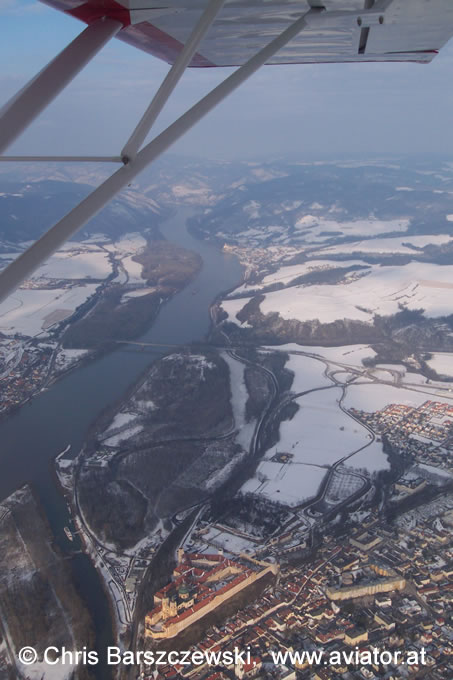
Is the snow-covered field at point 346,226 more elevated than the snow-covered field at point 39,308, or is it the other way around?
the snow-covered field at point 346,226

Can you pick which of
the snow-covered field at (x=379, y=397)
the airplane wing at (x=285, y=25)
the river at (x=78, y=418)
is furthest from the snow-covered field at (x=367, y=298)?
the airplane wing at (x=285, y=25)

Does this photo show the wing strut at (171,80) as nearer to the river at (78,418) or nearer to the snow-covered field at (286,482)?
the river at (78,418)

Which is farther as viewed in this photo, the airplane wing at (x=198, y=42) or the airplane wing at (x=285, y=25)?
the airplane wing at (x=285, y=25)

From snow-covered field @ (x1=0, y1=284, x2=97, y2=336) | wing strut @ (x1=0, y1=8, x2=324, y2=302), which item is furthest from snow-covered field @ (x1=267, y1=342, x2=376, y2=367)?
wing strut @ (x1=0, y1=8, x2=324, y2=302)

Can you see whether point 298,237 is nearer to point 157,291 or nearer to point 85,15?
point 157,291

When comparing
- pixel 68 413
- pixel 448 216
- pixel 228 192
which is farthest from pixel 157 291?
pixel 228 192

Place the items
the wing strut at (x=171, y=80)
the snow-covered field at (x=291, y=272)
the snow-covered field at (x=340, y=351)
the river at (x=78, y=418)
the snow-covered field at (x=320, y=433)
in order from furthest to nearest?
1. the snow-covered field at (x=291, y=272)
2. the snow-covered field at (x=340, y=351)
3. the snow-covered field at (x=320, y=433)
4. the river at (x=78, y=418)
5. the wing strut at (x=171, y=80)

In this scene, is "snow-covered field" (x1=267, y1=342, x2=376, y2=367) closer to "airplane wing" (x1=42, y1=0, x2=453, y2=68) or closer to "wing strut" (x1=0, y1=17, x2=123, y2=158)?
"airplane wing" (x1=42, y1=0, x2=453, y2=68)
